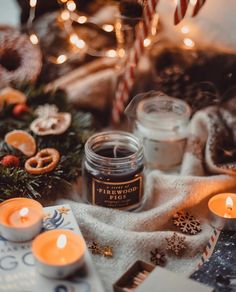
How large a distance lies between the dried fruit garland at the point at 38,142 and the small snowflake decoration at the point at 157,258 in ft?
0.76

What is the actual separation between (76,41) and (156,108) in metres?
0.29

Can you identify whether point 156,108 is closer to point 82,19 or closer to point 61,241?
point 82,19

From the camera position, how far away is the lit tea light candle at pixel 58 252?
87cm

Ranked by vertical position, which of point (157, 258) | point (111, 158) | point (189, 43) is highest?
point (189, 43)

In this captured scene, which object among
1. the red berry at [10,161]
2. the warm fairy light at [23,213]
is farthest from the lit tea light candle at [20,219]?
the red berry at [10,161]

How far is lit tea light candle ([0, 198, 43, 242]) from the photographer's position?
95 centimetres

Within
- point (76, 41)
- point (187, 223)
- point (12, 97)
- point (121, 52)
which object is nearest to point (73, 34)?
point (76, 41)

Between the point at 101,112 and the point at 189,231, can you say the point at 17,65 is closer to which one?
the point at 101,112

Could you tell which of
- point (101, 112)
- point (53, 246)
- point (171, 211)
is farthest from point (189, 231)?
point (101, 112)

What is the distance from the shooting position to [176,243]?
3.35 feet

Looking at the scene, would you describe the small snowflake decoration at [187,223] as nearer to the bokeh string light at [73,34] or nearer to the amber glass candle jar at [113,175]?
the amber glass candle jar at [113,175]

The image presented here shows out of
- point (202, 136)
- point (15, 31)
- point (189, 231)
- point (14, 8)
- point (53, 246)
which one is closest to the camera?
point (53, 246)

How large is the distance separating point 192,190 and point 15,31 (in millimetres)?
614

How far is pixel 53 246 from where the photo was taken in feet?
3.03
